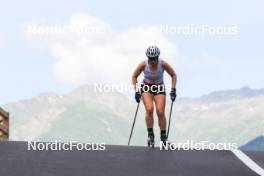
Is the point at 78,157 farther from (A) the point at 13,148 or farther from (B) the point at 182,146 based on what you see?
(B) the point at 182,146

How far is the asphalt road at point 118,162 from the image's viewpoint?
33.3 ft

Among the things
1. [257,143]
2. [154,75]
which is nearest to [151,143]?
[154,75]

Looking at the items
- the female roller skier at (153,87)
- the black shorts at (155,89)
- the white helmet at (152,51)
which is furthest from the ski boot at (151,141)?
the white helmet at (152,51)

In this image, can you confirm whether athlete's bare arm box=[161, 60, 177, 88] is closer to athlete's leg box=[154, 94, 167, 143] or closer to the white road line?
athlete's leg box=[154, 94, 167, 143]

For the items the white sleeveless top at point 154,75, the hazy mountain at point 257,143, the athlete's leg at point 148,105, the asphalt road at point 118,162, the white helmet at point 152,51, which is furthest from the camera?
the hazy mountain at point 257,143

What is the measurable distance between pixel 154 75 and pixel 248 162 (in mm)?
3258

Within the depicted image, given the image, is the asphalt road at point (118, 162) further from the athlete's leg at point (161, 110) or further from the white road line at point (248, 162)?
the athlete's leg at point (161, 110)

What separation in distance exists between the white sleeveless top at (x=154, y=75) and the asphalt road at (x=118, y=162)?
158 centimetres

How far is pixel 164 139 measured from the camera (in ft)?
49.5

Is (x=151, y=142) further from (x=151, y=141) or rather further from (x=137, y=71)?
(x=137, y=71)

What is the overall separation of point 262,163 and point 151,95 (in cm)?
346

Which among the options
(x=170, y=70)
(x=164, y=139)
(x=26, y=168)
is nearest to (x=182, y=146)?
(x=164, y=139)

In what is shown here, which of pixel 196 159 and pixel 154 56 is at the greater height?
pixel 154 56

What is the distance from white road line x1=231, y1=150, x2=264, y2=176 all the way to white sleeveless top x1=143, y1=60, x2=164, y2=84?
2.01m
